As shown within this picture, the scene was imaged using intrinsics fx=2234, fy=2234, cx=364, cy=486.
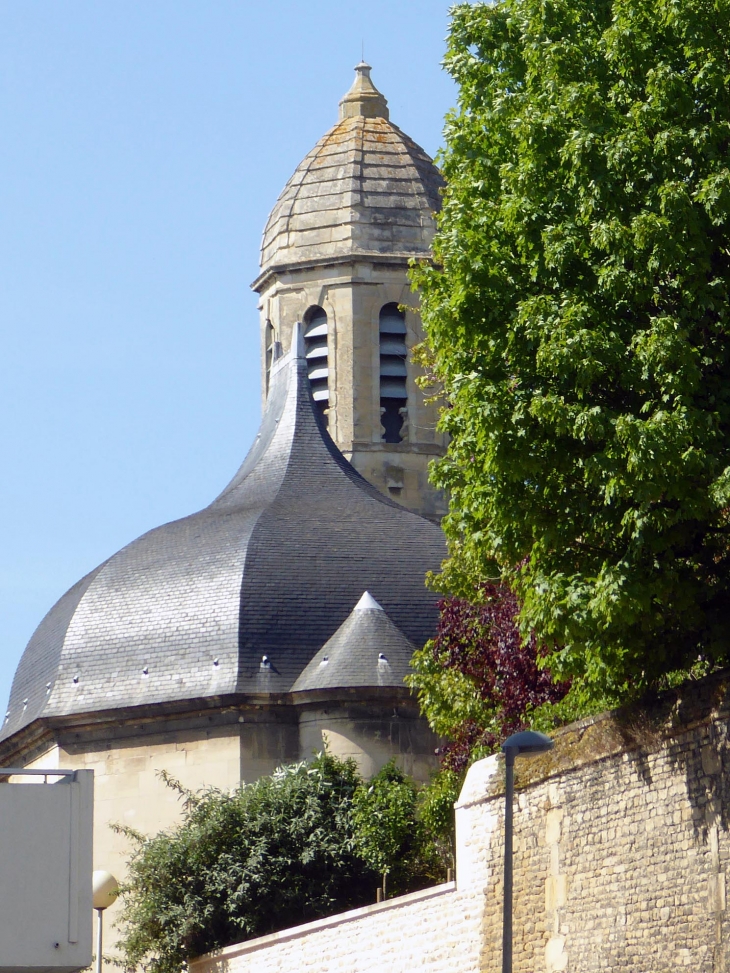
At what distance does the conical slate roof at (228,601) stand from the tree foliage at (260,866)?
4.91m

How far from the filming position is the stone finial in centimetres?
5162

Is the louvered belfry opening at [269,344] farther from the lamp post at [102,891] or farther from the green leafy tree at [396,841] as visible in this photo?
the green leafy tree at [396,841]

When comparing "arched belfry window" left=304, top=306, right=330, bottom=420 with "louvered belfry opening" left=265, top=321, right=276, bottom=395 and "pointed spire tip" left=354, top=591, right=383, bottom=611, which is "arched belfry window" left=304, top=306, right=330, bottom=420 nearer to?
"louvered belfry opening" left=265, top=321, right=276, bottom=395

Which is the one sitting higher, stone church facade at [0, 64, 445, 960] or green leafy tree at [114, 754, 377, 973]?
stone church facade at [0, 64, 445, 960]

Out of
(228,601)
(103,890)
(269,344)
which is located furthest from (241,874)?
(269,344)

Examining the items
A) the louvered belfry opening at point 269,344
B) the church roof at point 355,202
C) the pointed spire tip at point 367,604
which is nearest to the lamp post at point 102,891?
the pointed spire tip at point 367,604

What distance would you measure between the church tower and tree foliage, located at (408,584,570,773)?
751 inches

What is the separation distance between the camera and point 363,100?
170ft

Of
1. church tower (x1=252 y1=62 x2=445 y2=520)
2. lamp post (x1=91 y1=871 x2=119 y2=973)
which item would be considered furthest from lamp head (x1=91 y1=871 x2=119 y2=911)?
church tower (x1=252 y1=62 x2=445 y2=520)

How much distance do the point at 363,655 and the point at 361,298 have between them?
1397 centimetres

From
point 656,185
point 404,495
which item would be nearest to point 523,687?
point 656,185

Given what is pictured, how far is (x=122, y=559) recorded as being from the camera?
3741 centimetres

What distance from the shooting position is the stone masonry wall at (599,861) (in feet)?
57.8

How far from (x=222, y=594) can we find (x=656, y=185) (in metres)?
18.8
